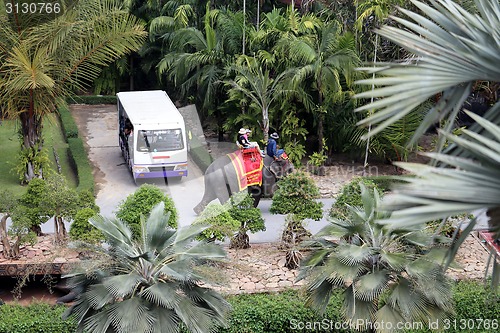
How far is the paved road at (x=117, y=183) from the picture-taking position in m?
16.6

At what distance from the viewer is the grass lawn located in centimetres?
1855

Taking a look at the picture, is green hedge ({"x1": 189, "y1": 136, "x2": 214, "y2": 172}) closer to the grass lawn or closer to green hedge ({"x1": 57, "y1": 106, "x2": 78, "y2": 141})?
the grass lawn

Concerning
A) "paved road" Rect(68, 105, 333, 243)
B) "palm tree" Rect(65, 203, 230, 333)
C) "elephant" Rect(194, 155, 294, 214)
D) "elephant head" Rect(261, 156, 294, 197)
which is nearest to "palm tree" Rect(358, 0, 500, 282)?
"palm tree" Rect(65, 203, 230, 333)

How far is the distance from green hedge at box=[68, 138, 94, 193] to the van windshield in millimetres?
1304

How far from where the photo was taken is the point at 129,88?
2750 centimetres

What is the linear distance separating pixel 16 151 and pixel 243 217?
913 cm

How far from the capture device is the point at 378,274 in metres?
10.1

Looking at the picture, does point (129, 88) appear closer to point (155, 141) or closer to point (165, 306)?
point (155, 141)

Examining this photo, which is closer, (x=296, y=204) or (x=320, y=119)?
(x=296, y=204)

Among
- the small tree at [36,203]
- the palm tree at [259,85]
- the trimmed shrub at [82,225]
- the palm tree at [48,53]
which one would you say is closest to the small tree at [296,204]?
the trimmed shrub at [82,225]

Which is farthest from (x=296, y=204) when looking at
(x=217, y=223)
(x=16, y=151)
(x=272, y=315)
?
(x=16, y=151)

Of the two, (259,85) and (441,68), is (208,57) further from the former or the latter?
(441,68)

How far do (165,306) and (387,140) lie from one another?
1091 cm

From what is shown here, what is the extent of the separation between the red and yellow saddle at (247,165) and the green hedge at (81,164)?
3.54m
